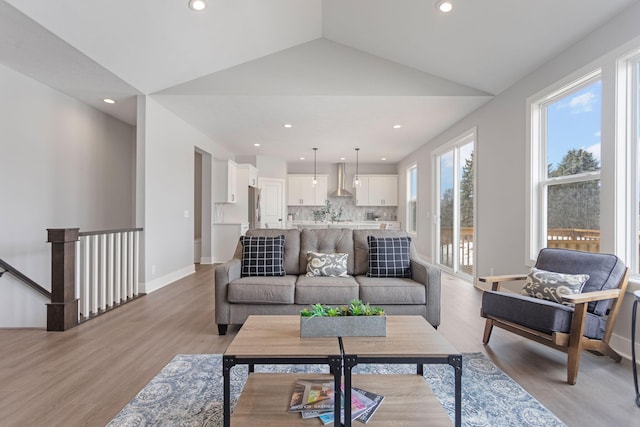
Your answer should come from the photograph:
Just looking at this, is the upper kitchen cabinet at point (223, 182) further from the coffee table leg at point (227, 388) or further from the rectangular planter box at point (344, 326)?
the coffee table leg at point (227, 388)

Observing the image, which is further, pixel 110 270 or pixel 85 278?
pixel 110 270

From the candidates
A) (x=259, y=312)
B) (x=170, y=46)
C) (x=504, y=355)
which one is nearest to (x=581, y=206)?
(x=504, y=355)

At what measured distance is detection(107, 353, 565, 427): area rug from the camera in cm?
163

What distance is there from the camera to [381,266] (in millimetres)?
3051

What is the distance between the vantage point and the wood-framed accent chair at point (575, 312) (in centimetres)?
203

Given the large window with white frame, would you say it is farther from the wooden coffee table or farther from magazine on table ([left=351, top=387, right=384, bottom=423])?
magazine on table ([left=351, top=387, right=384, bottom=423])

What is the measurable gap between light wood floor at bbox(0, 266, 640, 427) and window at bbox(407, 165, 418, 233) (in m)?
4.78

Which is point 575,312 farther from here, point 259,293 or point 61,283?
point 61,283

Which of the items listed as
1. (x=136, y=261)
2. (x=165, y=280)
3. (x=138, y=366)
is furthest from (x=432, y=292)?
(x=165, y=280)

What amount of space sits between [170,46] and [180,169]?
2.16m

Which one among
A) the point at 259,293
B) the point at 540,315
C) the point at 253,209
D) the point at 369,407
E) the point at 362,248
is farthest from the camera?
the point at 253,209

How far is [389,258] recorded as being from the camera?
121 inches

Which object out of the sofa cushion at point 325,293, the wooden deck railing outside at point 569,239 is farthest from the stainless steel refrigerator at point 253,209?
the sofa cushion at point 325,293

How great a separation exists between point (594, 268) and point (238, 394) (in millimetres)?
2754
